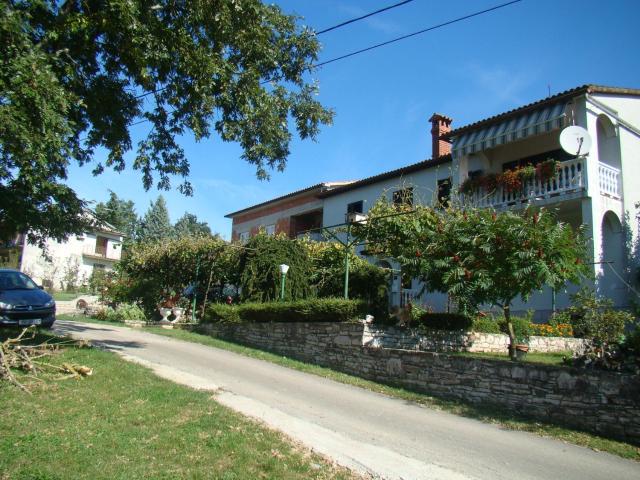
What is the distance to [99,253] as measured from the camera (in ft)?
171

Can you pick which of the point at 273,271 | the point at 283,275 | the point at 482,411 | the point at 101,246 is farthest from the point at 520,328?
the point at 101,246

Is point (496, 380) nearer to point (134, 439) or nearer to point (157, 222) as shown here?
point (134, 439)

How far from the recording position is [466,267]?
1012 centimetres

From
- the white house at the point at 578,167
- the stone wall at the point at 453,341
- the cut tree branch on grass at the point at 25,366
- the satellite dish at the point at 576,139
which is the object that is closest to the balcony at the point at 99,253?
the white house at the point at 578,167

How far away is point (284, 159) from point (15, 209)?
5760mm

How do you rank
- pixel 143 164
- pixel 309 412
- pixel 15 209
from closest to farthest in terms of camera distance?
pixel 309 412
pixel 15 209
pixel 143 164

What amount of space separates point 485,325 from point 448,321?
1445 millimetres

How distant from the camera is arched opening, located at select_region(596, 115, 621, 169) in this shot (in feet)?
52.7

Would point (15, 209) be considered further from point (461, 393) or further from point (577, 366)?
point (577, 366)

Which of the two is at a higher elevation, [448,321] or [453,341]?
[448,321]

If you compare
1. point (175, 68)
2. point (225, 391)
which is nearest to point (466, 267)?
point (225, 391)

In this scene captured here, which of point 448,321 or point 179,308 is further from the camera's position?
point 179,308

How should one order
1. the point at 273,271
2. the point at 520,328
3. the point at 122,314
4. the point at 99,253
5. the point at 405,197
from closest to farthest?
1. the point at 520,328
2. the point at 273,271
3. the point at 405,197
4. the point at 122,314
5. the point at 99,253

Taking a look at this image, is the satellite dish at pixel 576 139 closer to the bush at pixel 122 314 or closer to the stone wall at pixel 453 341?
the stone wall at pixel 453 341
